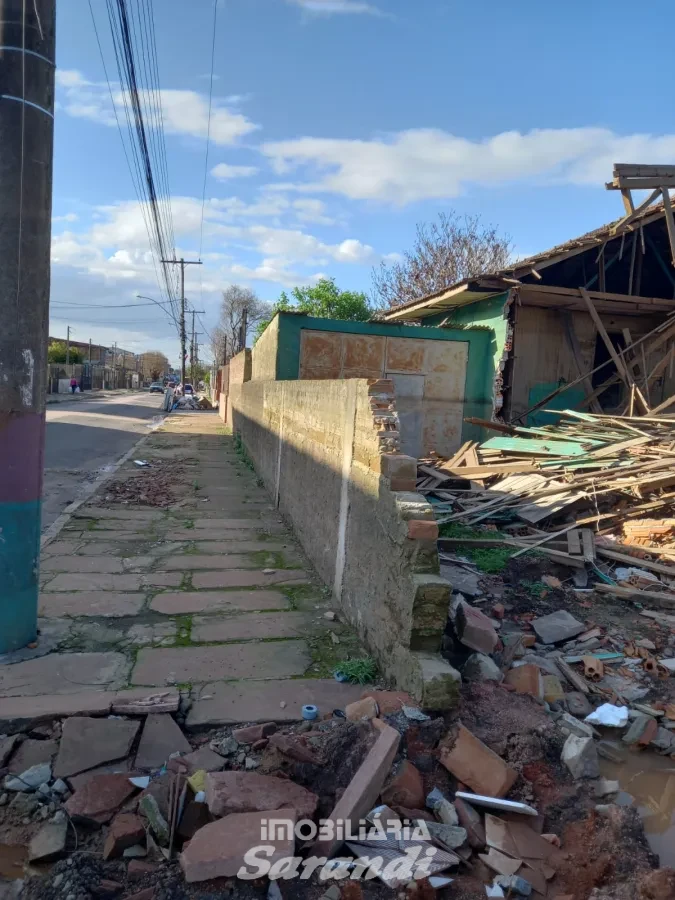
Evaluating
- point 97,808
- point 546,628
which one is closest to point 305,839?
point 97,808

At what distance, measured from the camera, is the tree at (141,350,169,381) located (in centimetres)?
11156

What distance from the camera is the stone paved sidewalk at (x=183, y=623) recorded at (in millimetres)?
3668

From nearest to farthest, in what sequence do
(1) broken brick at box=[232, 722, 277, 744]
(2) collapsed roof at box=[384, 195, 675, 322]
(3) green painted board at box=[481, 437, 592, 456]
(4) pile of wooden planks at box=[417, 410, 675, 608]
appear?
1. (1) broken brick at box=[232, 722, 277, 744]
2. (4) pile of wooden planks at box=[417, 410, 675, 608]
3. (3) green painted board at box=[481, 437, 592, 456]
4. (2) collapsed roof at box=[384, 195, 675, 322]

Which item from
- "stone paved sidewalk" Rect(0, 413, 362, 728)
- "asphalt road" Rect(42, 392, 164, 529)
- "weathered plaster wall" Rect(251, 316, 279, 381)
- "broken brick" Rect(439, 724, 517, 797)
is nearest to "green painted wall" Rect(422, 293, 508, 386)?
"weathered plaster wall" Rect(251, 316, 279, 381)

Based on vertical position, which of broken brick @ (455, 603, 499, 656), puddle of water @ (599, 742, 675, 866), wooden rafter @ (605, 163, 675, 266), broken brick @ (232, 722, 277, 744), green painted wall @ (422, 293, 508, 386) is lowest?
puddle of water @ (599, 742, 675, 866)

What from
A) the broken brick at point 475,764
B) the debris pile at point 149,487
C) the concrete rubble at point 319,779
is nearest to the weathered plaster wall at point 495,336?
the debris pile at point 149,487

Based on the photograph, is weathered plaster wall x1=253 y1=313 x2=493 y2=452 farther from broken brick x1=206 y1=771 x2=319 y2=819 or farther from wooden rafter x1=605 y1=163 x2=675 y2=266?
broken brick x1=206 y1=771 x2=319 y2=819

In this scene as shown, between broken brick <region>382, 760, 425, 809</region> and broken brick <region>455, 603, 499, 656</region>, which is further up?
broken brick <region>455, 603, 499, 656</region>

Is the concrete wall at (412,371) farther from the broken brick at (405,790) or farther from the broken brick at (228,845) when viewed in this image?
the broken brick at (228,845)

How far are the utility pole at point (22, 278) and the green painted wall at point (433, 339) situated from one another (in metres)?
7.88

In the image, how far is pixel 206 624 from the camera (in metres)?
4.81

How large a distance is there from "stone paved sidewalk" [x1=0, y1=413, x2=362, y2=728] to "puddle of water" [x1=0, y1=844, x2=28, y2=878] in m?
0.92

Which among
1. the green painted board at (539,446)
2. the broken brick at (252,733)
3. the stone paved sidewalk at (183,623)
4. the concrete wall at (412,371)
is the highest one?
the concrete wall at (412,371)

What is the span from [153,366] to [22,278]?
121 meters
